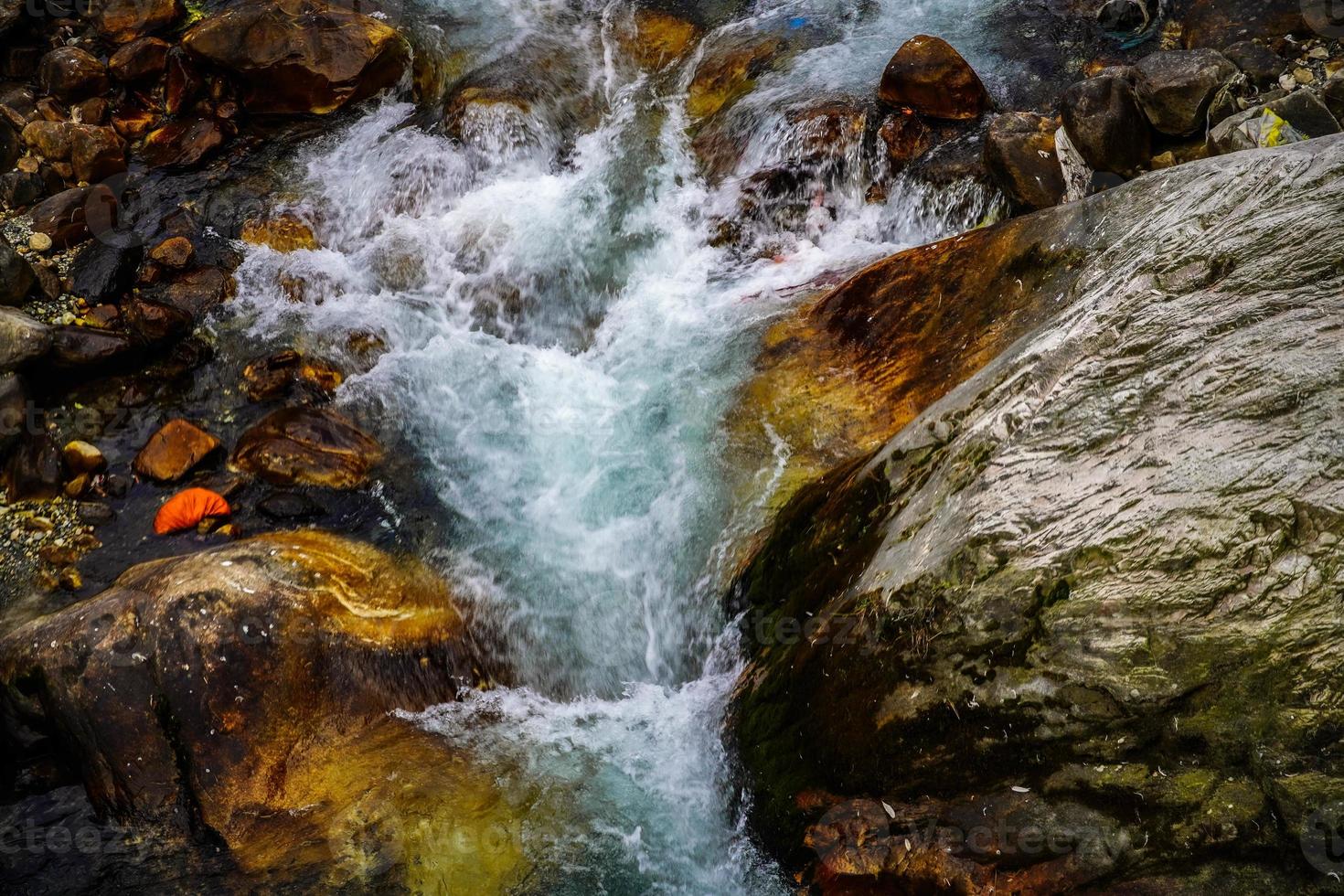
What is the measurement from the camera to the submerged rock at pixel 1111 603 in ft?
9.25

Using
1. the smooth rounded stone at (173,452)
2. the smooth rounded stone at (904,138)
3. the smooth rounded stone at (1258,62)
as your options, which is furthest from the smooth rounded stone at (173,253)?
the smooth rounded stone at (1258,62)

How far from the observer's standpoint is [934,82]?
25.2 ft

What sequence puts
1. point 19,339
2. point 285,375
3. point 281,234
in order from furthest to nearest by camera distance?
point 281,234
point 285,375
point 19,339

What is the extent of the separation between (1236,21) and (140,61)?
32.3ft

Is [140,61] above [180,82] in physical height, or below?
above

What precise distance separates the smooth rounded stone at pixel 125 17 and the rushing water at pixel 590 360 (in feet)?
7.65

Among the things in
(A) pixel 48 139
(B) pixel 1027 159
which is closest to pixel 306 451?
(A) pixel 48 139

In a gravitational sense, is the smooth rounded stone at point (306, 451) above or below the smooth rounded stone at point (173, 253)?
below

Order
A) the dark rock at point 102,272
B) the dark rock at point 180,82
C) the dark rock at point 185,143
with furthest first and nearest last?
the dark rock at point 180,82 → the dark rock at point 185,143 → the dark rock at point 102,272

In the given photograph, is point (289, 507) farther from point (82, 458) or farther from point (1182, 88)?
point (1182, 88)

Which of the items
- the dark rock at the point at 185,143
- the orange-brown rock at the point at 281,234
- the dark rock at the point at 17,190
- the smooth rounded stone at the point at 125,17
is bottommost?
the orange-brown rock at the point at 281,234

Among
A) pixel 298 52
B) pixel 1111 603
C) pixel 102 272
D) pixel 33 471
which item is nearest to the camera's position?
pixel 1111 603

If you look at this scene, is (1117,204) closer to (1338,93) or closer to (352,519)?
(1338,93)

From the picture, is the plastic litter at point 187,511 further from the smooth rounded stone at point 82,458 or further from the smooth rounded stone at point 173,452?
the smooth rounded stone at point 82,458
